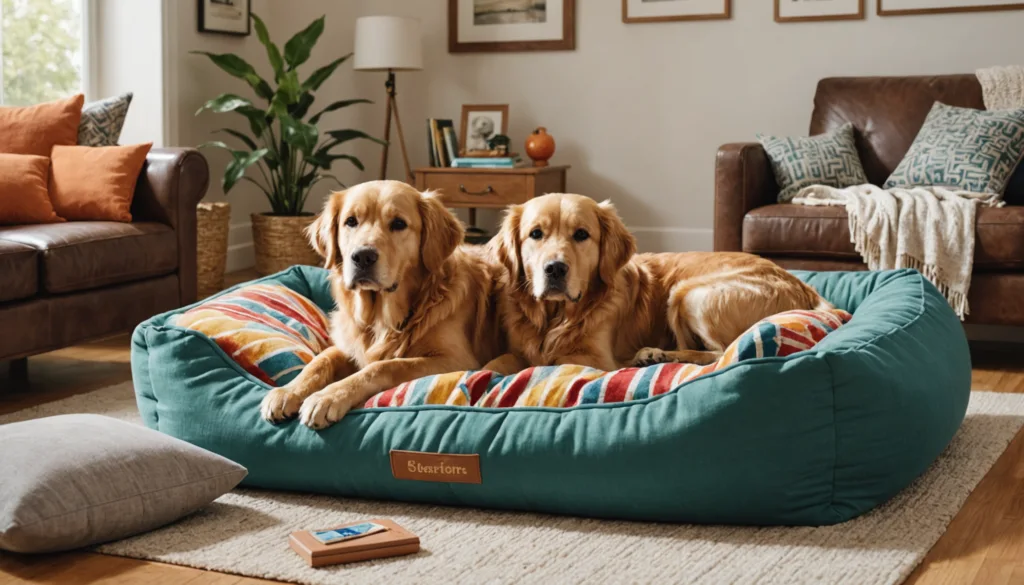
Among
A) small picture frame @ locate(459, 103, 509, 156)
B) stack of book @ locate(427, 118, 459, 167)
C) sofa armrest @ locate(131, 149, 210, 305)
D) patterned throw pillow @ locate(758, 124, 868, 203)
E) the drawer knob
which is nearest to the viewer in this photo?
sofa armrest @ locate(131, 149, 210, 305)

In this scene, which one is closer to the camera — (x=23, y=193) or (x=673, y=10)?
(x=23, y=193)

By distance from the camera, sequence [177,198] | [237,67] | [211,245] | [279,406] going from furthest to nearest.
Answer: [237,67] → [211,245] → [177,198] → [279,406]

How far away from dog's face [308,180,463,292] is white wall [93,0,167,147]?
3.02m

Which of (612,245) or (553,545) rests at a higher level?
(612,245)

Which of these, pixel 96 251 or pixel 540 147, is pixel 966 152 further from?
pixel 96 251

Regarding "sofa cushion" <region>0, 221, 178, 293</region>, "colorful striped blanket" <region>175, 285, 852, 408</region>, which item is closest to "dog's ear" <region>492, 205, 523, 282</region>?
"colorful striped blanket" <region>175, 285, 852, 408</region>

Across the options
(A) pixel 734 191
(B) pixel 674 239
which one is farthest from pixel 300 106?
(A) pixel 734 191

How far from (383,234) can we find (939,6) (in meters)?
3.77

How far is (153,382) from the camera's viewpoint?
2701 millimetres

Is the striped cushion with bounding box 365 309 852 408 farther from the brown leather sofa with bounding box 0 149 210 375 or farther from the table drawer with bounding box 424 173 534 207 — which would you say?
the table drawer with bounding box 424 173 534 207

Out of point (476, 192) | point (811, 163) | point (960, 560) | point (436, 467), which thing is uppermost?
point (811, 163)

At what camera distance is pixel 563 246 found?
282 cm

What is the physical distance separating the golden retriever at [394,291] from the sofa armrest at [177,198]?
4.69 ft

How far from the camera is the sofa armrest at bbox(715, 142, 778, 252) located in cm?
447
